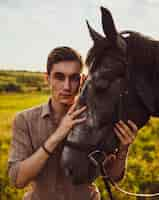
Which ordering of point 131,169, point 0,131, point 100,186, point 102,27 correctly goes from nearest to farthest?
point 102,27, point 100,186, point 131,169, point 0,131

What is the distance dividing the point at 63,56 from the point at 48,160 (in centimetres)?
64

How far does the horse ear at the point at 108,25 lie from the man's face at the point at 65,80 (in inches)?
15.9

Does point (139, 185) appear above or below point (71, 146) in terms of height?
below

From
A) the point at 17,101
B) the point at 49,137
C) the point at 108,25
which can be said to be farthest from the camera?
the point at 17,101

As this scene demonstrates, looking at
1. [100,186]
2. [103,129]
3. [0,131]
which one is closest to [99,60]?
[103,129]

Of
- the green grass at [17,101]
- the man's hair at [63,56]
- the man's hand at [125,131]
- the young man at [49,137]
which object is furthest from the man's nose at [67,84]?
the green grass at [17,101]

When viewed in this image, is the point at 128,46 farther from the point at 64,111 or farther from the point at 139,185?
the point at 139,185

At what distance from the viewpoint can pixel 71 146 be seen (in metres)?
2.58

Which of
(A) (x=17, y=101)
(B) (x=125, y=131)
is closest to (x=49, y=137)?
(B) (x=125, y=131)

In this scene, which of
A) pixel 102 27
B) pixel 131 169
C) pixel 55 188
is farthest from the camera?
pixel 131 169

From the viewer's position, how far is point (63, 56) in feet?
9.37

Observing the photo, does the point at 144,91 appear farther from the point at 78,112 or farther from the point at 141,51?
the point at 78,112

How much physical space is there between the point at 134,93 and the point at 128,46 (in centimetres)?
26

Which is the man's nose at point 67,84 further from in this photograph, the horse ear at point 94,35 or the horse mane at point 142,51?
the horse mane at point 142,51
